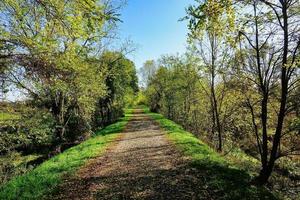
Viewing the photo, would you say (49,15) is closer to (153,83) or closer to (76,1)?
(76,1)

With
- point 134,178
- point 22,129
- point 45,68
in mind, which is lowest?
point 134,178

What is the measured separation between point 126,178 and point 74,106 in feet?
50.3

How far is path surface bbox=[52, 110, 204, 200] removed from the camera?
9.04m

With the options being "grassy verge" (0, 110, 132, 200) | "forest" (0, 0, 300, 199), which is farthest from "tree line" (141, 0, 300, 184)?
"grassy verge" (0, 110, 132, 200)

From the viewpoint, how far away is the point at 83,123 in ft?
99.9

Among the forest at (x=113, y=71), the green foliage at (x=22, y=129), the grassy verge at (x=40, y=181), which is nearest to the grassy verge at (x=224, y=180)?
the forest at (x=113, y=71)

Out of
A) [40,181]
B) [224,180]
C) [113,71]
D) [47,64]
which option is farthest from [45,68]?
[113,71]

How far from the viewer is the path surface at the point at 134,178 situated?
9.04 m

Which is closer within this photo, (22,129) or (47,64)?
(47,64)

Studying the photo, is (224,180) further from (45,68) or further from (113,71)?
(113,71)

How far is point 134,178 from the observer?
1078cm

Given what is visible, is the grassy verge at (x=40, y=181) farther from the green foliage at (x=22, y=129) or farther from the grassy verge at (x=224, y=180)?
the grassy verge at (x=224, y=180)

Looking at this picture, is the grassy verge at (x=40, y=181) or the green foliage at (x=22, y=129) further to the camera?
the green foliage at (x=22, y=129)

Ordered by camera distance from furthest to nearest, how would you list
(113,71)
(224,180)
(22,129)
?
(113,71) → (22,129) → (224,180)
